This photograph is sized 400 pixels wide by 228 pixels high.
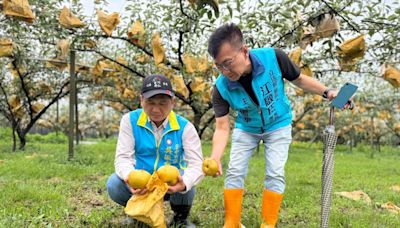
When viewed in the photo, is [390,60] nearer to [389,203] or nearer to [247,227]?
[389,203]

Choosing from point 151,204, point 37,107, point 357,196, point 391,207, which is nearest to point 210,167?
point 151,204

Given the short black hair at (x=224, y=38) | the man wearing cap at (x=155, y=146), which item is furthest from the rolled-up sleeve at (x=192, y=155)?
the short black hair at (x=224, y=38)

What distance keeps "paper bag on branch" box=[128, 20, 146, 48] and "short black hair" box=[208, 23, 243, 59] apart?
9.81ft

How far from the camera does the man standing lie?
2432 mm

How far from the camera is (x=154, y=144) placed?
Answer: 2.46m

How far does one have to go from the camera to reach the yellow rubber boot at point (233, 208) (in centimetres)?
247

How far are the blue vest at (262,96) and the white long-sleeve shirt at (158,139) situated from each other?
330 millimetres

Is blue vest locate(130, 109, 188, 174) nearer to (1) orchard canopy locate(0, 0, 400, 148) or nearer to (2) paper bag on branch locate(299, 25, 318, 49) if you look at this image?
(1) orchard canopy locate(0, 0, 400, 148)

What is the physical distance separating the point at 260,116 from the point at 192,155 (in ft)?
1.54

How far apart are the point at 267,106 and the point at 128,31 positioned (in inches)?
127

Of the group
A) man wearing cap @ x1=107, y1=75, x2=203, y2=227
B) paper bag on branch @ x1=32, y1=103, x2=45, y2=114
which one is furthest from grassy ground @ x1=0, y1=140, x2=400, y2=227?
paper bag on branch @ x1=32, y1=103, x2=45, y2=114

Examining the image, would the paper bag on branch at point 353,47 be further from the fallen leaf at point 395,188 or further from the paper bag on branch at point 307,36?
the fallen leaf at point 395,188

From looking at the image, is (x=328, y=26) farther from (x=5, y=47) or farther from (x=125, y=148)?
(x=5, y=47)

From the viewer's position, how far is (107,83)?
8.17 m
